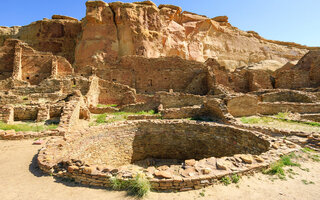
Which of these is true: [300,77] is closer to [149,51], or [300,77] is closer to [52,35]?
[149,51]

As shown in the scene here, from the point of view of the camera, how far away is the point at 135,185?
3.47 m

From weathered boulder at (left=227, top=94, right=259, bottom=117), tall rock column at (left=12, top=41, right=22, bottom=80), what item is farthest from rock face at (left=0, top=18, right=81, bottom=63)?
weathered boulder at (left=227, top=94, right=259, bottom=117)

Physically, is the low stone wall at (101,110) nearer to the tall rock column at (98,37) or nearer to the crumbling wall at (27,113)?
the crumbling wall at (27,113)

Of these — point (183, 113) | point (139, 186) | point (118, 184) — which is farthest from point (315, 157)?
point (183, 113)

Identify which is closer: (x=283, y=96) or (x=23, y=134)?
(x=23, y=134)

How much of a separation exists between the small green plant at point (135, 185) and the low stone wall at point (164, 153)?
12 cm

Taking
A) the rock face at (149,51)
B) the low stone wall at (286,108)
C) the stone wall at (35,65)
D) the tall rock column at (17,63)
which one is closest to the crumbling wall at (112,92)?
the rock face at (149,51)

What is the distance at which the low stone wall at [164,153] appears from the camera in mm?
3740

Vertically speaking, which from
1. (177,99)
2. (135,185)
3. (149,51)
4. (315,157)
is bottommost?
(135,185)

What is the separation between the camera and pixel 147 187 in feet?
11.2

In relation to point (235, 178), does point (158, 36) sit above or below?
above

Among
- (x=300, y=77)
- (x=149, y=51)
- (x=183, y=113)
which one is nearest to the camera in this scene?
(x=183, y=113)

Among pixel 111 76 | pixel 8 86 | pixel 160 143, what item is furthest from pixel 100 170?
pixel 8 86

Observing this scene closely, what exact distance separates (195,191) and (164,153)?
5.79m
